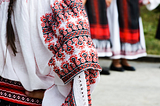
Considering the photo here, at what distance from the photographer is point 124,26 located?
13.1 ft

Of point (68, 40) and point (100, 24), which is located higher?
point (68, 40)

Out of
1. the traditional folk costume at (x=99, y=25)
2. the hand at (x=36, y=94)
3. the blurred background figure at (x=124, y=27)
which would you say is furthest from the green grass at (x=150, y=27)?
the hand at (x=36, y=94)

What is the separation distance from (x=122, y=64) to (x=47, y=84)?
10.8 ft

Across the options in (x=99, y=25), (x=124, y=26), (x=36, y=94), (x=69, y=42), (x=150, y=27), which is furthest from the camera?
(x=150, y=27)

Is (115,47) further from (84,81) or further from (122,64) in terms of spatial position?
(84,81)

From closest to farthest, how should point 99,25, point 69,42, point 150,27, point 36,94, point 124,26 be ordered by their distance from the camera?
point 69,42
point 36,94
point 99,25
point 124,26
point 150,27

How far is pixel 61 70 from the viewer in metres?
1.12

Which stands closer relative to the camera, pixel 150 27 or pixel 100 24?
pixel 100 24

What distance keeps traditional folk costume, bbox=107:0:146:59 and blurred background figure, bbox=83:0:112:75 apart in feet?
0.63

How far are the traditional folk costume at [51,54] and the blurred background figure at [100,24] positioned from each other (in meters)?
2.42

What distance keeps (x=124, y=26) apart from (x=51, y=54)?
2.96 meters

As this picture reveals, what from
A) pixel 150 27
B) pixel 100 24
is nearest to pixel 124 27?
pixel 100 24

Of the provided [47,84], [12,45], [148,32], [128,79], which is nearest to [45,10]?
[12,45]

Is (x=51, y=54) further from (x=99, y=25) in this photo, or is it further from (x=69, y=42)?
(x=99, y=25)
